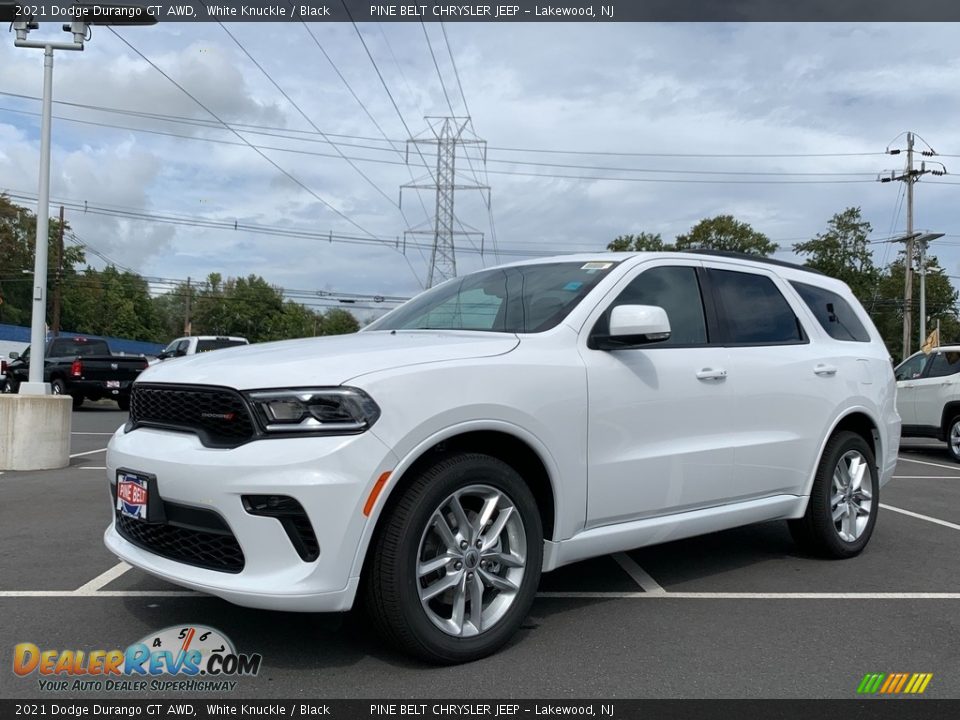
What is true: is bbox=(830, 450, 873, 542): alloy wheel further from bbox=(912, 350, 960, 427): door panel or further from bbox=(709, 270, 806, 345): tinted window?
bbox=(912, 350, 960, 427): door panel

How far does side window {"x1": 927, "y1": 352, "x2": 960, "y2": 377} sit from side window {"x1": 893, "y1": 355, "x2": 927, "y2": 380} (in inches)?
8.1

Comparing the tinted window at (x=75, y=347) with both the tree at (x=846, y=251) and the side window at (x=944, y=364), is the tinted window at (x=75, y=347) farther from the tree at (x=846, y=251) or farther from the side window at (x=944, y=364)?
the tree at (x=846, y=251)

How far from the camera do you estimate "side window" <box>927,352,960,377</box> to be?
42.2 ft

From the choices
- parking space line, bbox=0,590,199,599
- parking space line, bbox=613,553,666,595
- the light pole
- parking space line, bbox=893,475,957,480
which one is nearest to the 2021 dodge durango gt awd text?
parking space line, bbox=613,553,666,595

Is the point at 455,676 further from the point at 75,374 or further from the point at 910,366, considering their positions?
the point at 75,374

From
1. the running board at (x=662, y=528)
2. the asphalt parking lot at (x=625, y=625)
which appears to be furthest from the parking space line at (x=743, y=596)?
the running board at (x=662, y=528)

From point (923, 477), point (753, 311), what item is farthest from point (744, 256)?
point (923, 477)

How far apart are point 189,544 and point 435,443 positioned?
Result: 1059 mm

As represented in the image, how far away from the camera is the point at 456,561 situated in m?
3.36

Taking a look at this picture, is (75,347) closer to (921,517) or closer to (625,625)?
(921,517)

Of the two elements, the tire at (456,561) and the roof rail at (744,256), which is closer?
the tire at (456,561)

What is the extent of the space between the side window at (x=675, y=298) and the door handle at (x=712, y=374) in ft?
0.58

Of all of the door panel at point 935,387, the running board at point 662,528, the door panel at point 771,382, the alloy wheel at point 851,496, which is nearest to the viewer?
the running board at point 662,528

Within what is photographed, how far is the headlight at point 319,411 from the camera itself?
309 centimetres
